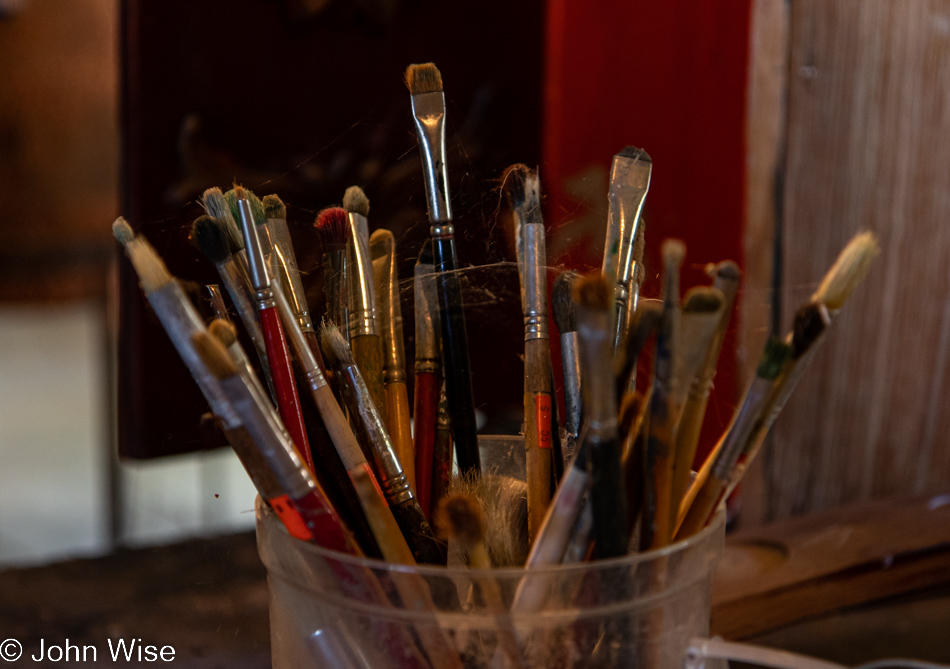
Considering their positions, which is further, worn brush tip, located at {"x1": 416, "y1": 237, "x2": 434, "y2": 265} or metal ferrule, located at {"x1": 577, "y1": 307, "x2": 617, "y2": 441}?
worn brush tip, located at {"x1": 416, "y1": 237, "x2": 434, "y2": 265}

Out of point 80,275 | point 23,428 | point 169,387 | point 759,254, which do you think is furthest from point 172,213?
point 23,428

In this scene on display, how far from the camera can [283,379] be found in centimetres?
23

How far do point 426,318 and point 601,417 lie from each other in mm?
→ 104

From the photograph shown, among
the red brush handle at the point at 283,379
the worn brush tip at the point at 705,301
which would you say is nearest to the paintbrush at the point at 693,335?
the worn brush tip at the point at 705,301

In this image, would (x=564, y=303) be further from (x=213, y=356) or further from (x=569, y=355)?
(x=213, y=356)

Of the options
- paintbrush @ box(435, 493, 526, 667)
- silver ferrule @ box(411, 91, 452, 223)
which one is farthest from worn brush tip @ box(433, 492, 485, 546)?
silver ferrule @ box(411, 91, 452, 223)

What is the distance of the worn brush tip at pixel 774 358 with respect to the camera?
0.69 ft

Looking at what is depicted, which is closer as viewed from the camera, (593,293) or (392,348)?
(593,293)

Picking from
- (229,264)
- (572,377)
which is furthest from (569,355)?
(229,264)

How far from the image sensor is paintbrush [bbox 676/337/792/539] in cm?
21

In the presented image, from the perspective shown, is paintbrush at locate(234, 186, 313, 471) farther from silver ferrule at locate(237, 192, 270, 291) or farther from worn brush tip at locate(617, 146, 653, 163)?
worn brush tip at locate(617, 146, 653, 163)

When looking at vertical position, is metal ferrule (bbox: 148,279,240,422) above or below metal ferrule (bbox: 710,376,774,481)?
above

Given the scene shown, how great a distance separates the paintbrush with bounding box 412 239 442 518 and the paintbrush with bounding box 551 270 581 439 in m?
0.04

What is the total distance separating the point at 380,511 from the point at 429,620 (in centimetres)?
3
